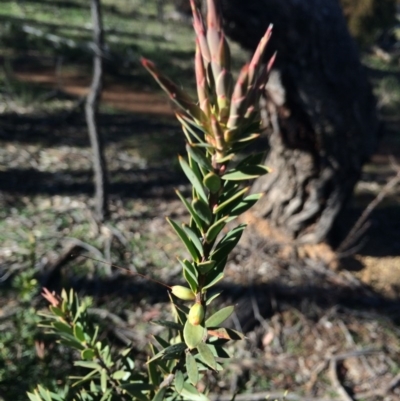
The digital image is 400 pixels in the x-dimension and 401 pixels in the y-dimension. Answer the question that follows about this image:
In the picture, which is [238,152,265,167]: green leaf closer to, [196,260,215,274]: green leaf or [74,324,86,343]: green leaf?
[196,260,215,274]: green leaf

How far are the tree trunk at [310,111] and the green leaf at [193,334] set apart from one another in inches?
83.7

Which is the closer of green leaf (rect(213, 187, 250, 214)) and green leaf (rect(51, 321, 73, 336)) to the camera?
green leaf (rect(213, 187, 250, 214))

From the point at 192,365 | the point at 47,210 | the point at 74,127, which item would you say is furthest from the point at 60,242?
the point at 192,365

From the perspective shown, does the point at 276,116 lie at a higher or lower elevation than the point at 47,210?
higher

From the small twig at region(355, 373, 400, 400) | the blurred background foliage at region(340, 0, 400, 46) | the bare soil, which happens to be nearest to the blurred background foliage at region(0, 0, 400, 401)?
the bare soil

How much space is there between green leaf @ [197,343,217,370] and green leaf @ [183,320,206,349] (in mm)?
14

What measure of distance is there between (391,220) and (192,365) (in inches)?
156

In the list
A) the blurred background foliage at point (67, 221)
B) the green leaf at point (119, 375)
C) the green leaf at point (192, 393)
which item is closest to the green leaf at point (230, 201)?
the green leaf at point (192, 393)

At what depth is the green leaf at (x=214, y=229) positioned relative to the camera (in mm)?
644

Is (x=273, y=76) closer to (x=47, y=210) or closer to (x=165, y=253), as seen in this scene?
(x=165, y=253)

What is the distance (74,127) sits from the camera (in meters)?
5.16

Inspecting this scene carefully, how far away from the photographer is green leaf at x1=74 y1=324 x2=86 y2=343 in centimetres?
99

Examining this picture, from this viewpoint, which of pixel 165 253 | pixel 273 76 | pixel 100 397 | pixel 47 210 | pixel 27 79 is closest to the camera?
pixel 100 397

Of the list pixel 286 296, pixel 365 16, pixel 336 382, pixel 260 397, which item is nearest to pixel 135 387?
→ pixel 260 397
